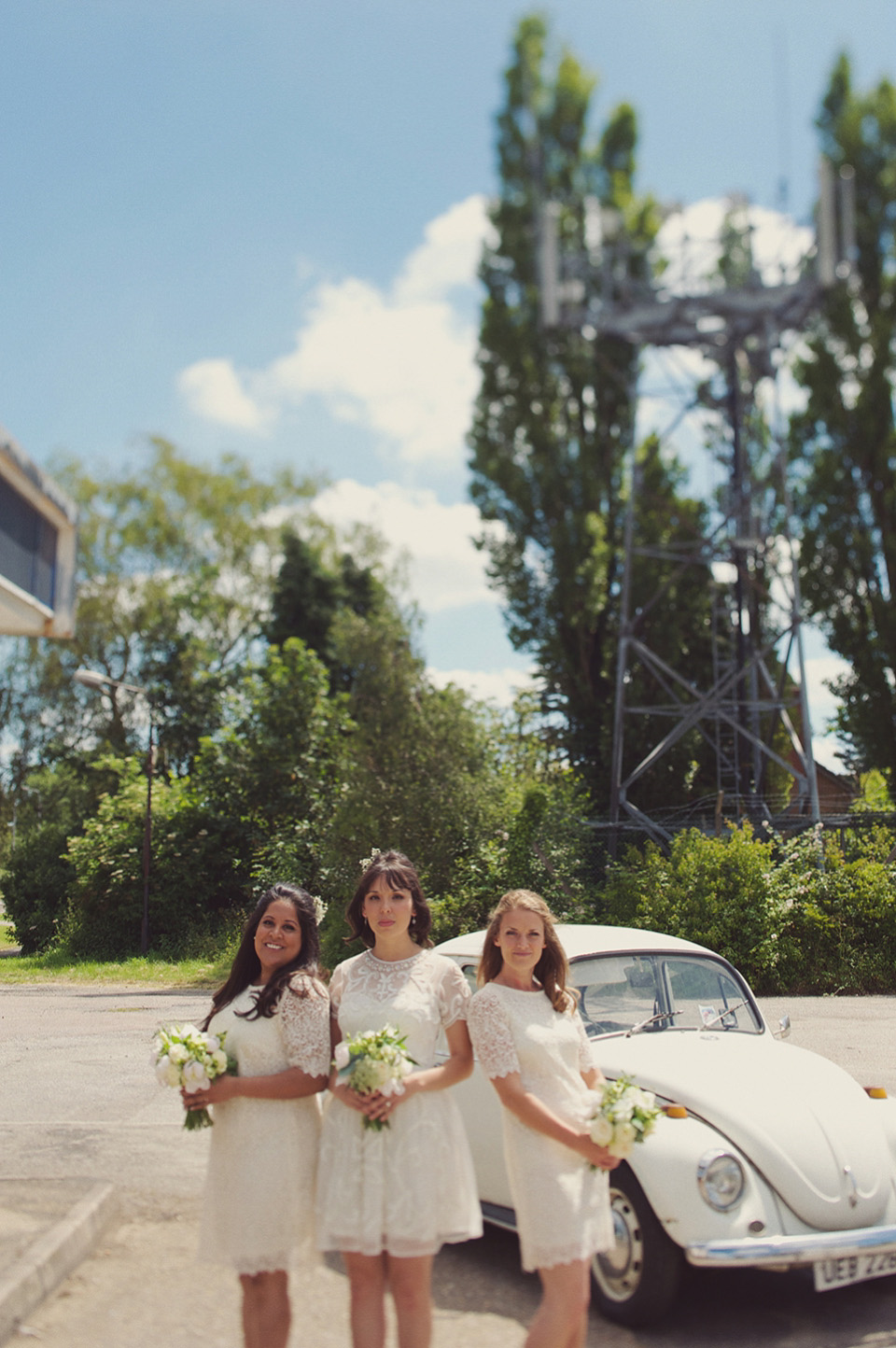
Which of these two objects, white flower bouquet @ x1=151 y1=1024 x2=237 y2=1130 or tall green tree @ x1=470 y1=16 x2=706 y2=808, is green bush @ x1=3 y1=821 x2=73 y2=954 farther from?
white flower bouquet @ x1=151 y1=1024 x2=237 y2=1130

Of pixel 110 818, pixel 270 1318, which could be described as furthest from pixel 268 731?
pixel 270 1318

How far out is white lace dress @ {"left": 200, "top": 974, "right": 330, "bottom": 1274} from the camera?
363cm

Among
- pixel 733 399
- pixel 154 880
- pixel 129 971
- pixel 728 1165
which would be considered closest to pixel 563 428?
pixel 733 399

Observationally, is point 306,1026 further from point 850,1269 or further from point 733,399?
point 733,399

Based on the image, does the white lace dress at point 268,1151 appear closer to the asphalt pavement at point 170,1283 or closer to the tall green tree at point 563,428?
the asphalt pavement at point 170,1283

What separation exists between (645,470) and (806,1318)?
80.1 feet

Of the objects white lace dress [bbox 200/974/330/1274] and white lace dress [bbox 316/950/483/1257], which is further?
white lace dress [bbox 200/974/330/1274]

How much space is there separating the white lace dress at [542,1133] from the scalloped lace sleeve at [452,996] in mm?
35

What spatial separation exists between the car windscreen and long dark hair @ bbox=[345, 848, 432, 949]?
1.89 metres

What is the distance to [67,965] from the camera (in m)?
23.9

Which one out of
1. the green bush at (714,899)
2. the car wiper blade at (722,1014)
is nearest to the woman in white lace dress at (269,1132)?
the car wiper blade at (722,1014)

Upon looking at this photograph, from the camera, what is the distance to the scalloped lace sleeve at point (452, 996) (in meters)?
3.88

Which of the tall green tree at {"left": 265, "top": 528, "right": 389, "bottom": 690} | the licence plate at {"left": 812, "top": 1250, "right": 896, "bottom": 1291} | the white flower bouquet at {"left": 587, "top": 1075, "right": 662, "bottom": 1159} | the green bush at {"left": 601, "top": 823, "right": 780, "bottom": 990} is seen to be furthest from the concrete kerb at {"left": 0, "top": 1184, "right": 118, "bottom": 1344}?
the tall green tree at {"left": 265, "top": 528, "right": 389, "bottom": 690}

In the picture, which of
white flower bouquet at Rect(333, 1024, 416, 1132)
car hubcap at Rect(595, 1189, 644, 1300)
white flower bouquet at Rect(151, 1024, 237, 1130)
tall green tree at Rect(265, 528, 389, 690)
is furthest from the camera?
tall green tree at Rect(265, 528, 389, 690)
